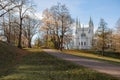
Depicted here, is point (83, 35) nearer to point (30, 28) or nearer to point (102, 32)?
point (30, 28)

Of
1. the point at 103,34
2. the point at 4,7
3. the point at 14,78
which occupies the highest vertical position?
the point at 4,7

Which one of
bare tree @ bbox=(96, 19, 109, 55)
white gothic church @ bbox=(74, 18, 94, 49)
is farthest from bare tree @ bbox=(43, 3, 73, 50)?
white gothic church @ bbox=(74, 18, 94, 49)

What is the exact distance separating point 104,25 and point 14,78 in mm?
44551

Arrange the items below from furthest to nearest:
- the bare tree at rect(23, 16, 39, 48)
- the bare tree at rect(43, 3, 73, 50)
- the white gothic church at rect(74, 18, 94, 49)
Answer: the white gothic church at rect(74, 18, 94, 49) → the bare tree at rect(23, 16, 39, 48) → the bare tree at rect(43, 3, 73, 50)

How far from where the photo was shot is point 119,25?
60094 mm

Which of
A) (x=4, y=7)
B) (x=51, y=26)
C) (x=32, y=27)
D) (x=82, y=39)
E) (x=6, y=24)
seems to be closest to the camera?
(x=4, y=7)

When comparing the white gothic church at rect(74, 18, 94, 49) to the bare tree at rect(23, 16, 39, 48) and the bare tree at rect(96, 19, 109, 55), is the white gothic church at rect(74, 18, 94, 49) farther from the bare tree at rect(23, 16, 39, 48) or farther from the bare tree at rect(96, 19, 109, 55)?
the bare tree at rect(96, 19, 109, 55)

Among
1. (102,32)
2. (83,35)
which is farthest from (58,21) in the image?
(83,35)

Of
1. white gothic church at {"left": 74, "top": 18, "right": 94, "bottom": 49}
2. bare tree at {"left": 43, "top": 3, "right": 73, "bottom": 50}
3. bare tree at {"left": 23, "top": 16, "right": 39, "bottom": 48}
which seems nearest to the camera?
bare tree at {"left": 43, "top": 3, "right": 73, "bottom": 50}

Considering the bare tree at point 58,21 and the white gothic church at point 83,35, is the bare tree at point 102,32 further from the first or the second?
the white gothic church at point 83,35

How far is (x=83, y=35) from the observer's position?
141250 millimetres

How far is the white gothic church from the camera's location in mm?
137425

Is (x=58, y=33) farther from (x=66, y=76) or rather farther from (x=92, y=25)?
(x=92, y=25)

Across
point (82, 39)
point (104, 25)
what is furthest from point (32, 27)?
point (82, 39)
